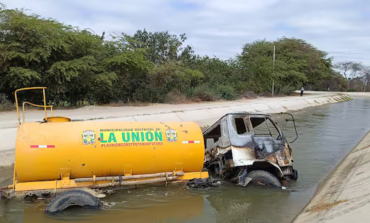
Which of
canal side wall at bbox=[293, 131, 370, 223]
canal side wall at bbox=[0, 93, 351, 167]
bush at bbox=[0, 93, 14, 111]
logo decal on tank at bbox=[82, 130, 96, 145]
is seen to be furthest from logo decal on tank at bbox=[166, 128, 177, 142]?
bush at bbox=[0, 93, 14, 111]

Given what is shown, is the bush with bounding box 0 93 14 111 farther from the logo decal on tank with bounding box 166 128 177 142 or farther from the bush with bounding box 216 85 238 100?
the bush with bounding box 216 85 238 100

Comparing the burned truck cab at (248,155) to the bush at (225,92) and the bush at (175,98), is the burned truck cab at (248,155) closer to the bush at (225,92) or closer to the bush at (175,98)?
the bush at (175,98)

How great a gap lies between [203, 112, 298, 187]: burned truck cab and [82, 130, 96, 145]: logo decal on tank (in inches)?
119

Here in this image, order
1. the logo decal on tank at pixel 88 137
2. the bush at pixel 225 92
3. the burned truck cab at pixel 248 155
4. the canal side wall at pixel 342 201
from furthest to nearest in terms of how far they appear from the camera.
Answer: the bush at pixel 225 92 < the burned truck cab at pixel 248 155 < the logo decal on tank at pixel 88 137 < the canal side wall at pixel 342 201

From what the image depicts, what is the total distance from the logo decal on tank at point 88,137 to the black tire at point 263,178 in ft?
12.0

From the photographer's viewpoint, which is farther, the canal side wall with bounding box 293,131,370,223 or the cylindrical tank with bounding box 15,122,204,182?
the cylindrical tank with bounding box 15,122,204,182

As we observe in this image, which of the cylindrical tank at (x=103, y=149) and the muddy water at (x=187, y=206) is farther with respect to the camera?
the muddy water at (x=187, y=206)

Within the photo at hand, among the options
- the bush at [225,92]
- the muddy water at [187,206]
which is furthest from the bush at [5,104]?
the bush at [225,92]

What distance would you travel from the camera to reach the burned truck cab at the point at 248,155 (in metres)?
6.86

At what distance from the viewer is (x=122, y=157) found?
19.9 ft

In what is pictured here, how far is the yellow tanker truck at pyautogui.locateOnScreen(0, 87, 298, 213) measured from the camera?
558 centimetres

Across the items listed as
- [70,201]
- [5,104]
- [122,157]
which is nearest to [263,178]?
[122,157]

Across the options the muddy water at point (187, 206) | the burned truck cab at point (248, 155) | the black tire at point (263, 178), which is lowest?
the muddy water at point (187, 206)

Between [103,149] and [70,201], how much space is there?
44.4 inches
